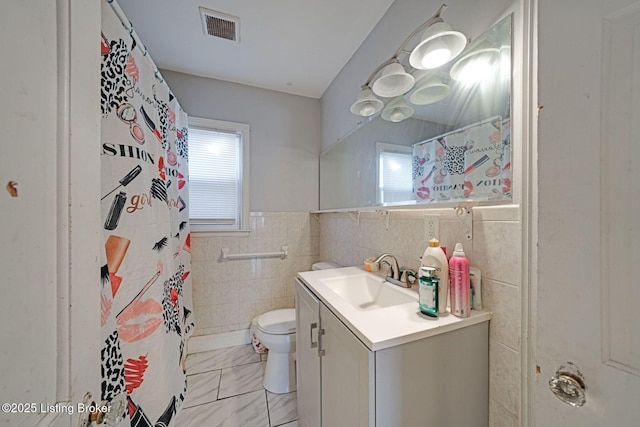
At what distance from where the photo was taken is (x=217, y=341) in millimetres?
2080

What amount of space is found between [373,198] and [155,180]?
119 cm

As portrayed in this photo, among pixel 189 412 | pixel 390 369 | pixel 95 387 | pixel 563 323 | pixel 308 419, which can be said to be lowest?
pixel 189 412

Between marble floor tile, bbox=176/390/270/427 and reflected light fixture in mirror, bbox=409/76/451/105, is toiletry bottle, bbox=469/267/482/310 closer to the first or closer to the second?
reflected light fixture in mirror, bbox=409/76/451/105

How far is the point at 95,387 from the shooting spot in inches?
18.2

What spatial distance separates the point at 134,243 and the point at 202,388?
1373 mm

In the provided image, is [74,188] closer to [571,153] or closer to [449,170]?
[571,153]

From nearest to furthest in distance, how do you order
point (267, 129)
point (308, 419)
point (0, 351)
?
point (0, 351) → point (308, 419) → point (267, 129)

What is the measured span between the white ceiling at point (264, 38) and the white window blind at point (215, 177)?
1.84ft

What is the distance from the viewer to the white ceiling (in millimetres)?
1402

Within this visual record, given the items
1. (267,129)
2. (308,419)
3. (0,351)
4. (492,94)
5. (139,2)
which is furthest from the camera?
(267,129)

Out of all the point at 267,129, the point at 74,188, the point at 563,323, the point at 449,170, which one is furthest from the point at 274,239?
the point at 563,323

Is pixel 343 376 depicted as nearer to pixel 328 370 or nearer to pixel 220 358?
pixel 328 370

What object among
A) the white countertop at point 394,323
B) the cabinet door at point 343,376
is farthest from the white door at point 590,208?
the cabinet door at point 343,376

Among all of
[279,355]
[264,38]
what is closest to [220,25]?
[264,38]
